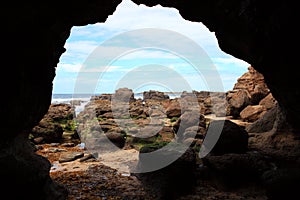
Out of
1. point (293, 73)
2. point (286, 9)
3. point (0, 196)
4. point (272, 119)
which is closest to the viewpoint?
point (286, 9)

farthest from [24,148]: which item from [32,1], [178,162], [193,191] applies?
[193,191]

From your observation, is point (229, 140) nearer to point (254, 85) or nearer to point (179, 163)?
point (179, 163)

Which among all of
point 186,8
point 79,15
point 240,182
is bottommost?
point 240,182

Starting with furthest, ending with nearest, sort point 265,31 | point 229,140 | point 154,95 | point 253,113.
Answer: point 154,95 → point 253,113 → point 229,140 → point 265,31

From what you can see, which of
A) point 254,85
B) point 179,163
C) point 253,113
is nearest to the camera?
point 179,163

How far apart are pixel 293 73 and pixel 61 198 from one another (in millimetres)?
8742

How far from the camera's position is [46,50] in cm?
785

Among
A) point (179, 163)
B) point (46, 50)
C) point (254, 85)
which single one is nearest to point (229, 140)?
point (179, 163)

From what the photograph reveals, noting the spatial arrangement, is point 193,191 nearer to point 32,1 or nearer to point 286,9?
point 286,9

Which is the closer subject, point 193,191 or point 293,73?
point 293,73

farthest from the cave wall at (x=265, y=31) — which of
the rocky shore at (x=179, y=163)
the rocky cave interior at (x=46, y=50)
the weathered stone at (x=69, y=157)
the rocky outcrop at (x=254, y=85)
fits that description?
the rocky outcrop at (x=254, y=85)

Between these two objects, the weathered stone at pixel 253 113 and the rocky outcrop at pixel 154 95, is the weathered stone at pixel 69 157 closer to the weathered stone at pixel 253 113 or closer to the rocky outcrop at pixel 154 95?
the weathered stone at pixel 253 113

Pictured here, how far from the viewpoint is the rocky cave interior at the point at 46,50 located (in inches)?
252

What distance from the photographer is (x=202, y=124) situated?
21.0 metres
